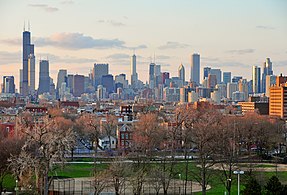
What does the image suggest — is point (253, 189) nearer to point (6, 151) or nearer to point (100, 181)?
point (100, 181)

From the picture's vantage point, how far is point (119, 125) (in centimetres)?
6981

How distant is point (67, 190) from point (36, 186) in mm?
4610

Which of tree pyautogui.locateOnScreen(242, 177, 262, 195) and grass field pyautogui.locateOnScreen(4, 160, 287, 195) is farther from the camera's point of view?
grass field pyautogui.locateOnScreen(4, 160, 287, 195)

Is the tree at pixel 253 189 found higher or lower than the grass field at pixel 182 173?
higher

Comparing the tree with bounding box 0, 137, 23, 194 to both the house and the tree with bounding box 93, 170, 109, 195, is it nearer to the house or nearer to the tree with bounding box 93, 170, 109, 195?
the tree with bounding box 93, 170, 109, 195

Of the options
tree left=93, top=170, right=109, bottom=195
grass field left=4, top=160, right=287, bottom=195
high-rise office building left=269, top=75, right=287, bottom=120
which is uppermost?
high-rise office building left=269, top=75, right=287, bottom=120

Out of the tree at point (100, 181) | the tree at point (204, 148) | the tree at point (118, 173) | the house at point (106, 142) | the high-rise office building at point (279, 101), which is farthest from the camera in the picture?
the high-rise office building at point (279, 101)

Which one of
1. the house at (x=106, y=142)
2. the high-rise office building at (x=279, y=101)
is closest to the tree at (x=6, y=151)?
the house at (x=106, y=142)

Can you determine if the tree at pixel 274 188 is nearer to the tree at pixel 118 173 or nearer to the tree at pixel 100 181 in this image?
the tree at pixel 118 173

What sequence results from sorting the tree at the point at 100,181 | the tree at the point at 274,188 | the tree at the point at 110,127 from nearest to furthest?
the tree at the point at 274,188 → the tree at the point at 100,181 → the tree at the point at 110,127

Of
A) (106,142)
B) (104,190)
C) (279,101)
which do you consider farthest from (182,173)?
(279,101)

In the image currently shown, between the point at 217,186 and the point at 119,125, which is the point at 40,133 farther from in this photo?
the point at 119,125

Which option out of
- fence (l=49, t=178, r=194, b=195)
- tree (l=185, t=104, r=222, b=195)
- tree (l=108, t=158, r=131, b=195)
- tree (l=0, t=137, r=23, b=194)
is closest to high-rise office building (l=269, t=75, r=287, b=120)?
tree (l=185, t=104, r=222, b=195)

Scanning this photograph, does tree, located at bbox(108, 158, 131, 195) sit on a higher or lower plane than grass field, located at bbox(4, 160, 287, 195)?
higher
